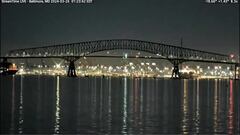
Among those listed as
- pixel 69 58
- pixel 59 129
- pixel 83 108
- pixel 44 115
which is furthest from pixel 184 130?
pixel 69 58

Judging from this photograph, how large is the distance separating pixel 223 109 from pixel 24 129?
20.6 m

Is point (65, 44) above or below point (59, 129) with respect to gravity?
above

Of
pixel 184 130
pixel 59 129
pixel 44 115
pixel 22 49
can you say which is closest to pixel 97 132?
pixel 59 129

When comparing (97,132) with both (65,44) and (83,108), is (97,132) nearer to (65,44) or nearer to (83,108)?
(83,108)

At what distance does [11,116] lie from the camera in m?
38.1

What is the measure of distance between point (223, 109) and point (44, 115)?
15497 mm

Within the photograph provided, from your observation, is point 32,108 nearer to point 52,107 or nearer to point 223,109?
point 52,107

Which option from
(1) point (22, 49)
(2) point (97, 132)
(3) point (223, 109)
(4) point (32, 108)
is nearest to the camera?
(2) point (97, 132)

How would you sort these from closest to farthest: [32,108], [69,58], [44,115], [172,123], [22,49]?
[172,123]
[44,115]
[32,108]
[69,58]
[22,49]

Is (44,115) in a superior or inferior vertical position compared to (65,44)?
inferior

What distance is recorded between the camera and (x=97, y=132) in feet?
101

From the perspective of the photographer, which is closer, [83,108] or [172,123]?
[172,123]

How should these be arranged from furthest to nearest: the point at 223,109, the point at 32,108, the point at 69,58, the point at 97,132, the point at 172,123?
the point at 69,58, the point at 223,109, the point at 32,108, the point at 172,123, the point at 97,132

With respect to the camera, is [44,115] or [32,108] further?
[32,108]
